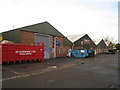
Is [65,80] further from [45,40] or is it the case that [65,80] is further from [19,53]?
[45,40]

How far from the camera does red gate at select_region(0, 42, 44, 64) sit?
33.3ft

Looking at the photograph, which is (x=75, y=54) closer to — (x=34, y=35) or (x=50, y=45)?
(x=50, y=45)

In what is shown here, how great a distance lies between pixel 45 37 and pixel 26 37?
397 cm

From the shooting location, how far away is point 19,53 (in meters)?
11.3

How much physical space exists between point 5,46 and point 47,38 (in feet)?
29.0

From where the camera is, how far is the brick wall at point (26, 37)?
46.9ft

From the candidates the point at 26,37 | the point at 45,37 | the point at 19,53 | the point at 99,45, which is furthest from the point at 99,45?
the point at 19,53

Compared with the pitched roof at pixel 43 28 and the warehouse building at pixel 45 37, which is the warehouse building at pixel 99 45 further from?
the pitched roof at pixel 43 28

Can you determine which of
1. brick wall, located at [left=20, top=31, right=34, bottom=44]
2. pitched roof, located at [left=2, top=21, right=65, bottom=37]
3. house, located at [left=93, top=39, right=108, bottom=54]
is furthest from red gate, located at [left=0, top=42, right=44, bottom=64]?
house, located at [left=93, top=39, right=108, bottom=54]

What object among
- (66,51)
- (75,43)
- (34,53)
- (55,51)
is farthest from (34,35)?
(75,43)

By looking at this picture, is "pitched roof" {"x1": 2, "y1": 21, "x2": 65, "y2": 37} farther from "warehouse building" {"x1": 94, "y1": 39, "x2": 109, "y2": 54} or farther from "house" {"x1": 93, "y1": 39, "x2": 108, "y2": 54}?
"warehouse building" {"x1": 94, "y1": 39, "x2": 109, "y2": 54}

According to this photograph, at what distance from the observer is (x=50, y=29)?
1877 cm

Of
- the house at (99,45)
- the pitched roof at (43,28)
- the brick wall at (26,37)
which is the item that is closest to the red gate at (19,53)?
the brick wall at (26,37)

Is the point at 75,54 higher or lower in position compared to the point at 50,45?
lower
